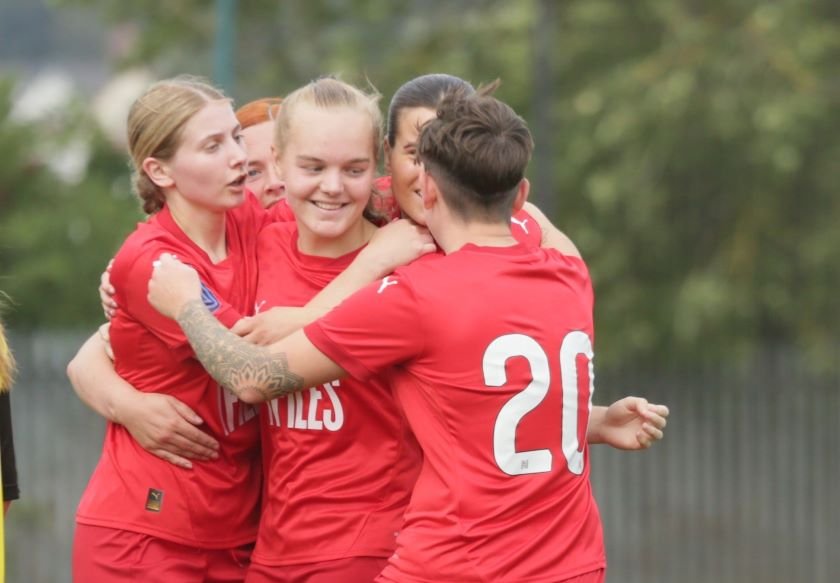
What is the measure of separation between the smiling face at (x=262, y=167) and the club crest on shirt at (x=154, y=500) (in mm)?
1109

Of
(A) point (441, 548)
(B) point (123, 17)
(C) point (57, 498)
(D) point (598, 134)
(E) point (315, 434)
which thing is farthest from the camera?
(B) point (123, 17)

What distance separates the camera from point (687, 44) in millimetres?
13078

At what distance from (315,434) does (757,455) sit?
866 centimetres

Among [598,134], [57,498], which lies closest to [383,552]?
[57,498]

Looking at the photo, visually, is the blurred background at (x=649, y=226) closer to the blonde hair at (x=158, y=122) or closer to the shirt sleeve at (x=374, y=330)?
the blonde hair at (x=158, y=122)

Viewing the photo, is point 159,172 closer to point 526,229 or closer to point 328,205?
point 328,205

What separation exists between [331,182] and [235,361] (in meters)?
0.56

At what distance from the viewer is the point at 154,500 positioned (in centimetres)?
437

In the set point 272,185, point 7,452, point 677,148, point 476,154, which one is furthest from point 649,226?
point 7,452

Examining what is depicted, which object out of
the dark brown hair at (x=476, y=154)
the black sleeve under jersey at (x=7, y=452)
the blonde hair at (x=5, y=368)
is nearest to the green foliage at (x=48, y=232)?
the black sleeve under jersey at (x=7, y=452)

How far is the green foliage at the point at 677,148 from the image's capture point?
41.7ft

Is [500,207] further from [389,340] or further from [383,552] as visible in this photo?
[383,552]

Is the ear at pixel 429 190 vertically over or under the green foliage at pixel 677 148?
under

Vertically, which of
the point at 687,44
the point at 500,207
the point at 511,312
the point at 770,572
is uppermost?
the point at 687,44
